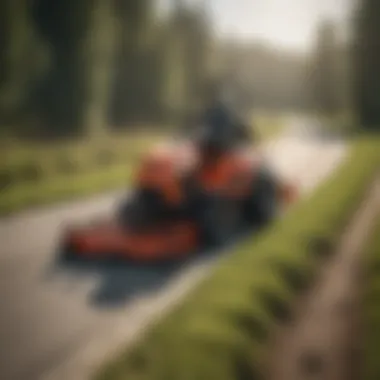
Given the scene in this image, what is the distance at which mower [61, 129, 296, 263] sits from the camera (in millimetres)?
1359

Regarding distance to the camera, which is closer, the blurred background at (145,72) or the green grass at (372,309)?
the green grass at (372,309)

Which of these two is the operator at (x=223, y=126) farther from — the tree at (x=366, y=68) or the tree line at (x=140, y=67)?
the tree at (x=366, y=68)

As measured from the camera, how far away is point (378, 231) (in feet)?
4.50

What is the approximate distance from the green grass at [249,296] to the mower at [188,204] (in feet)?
0.14

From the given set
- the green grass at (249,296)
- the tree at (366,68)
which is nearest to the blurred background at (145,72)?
the tree at (366,68)

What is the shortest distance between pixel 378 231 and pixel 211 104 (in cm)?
35

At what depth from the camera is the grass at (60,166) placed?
1.41 metres

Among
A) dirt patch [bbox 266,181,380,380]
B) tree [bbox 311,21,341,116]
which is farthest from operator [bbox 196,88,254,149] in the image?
dirt patch [bbox 266,181,380,380]

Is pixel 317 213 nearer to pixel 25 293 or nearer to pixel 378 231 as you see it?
pixel 378 231

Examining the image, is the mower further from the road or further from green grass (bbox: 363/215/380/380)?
green grass (bbox: 363/215/380/380)

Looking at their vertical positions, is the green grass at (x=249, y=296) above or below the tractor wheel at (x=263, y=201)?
below

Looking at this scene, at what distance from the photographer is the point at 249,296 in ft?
4.40

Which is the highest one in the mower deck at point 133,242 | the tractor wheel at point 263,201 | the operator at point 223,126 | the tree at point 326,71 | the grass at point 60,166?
the tree at point 326,71

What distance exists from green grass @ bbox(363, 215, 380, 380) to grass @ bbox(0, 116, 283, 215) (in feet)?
1.35
